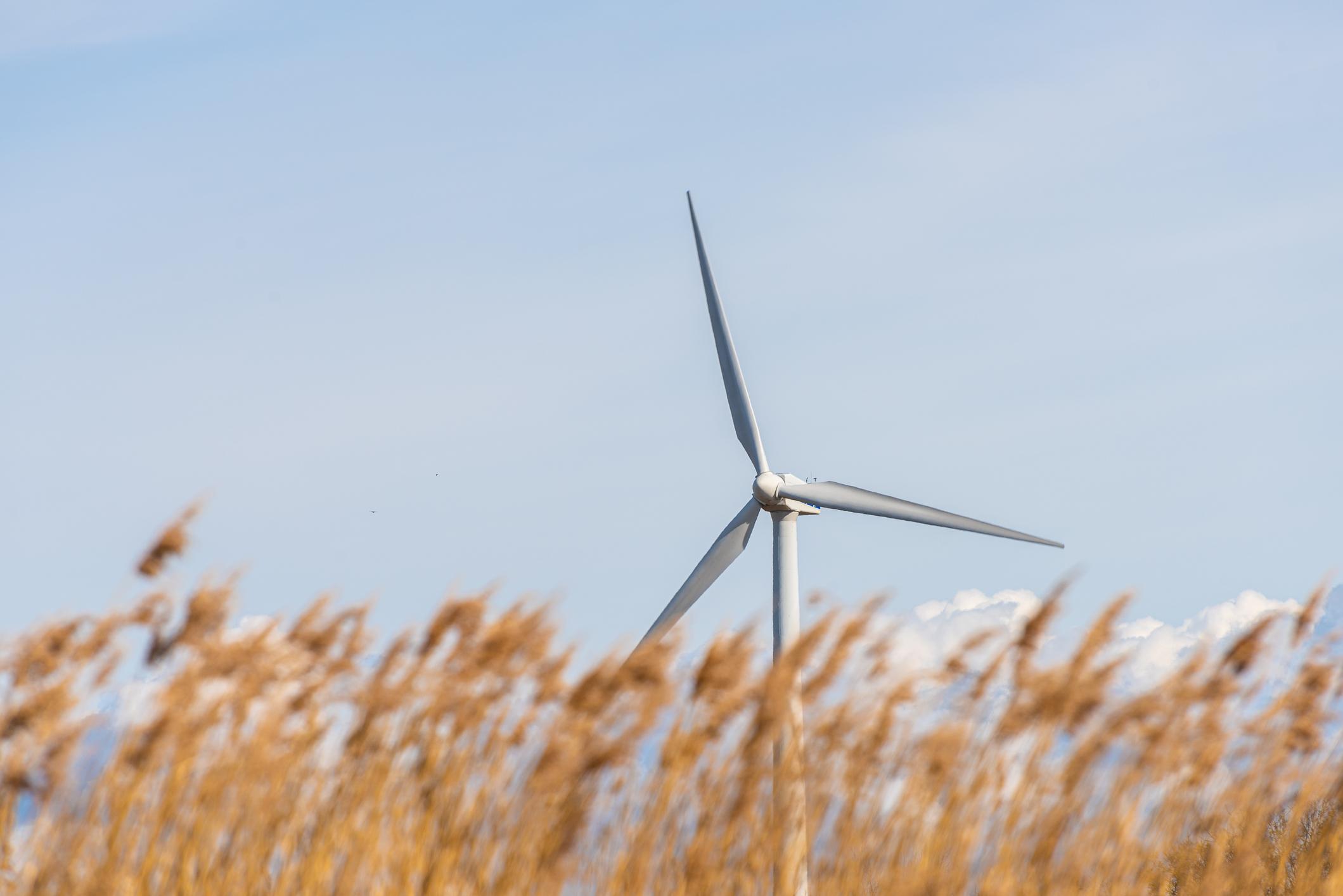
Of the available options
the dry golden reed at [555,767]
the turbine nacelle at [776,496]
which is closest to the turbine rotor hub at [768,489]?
the turbine nacelle at [776,496]

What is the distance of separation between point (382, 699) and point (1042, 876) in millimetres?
2651

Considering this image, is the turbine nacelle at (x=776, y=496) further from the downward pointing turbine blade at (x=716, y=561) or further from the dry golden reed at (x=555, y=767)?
the dry golden reed at (x=555, y=767)

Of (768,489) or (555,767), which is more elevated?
(768,489)

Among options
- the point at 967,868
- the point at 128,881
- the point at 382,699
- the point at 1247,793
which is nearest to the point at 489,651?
the point at 382,699

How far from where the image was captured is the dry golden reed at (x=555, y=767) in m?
5.62

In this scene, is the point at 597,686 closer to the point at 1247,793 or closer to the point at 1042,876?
the point at 1042,876

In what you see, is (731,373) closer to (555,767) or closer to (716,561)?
(716,561)

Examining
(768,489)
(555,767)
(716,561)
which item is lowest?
(555,767)

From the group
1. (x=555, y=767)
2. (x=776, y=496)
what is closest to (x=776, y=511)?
(x=776, y=496)

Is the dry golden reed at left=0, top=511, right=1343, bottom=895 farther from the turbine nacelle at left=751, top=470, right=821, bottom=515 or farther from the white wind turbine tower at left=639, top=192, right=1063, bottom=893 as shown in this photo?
the turbine nacelle at left=751, top=470, right=821, bottom=515

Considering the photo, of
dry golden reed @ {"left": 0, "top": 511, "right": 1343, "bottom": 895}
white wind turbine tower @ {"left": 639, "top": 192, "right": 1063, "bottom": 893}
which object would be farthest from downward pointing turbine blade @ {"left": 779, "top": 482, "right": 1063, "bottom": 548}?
dry golden reed @ {"left": 0, "top": 511, "right": 1343, "bottom": 895}

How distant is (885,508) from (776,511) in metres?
1.43

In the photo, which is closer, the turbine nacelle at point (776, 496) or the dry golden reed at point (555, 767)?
the dry golden reed at point (555, 767)

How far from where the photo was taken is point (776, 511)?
615 inches
